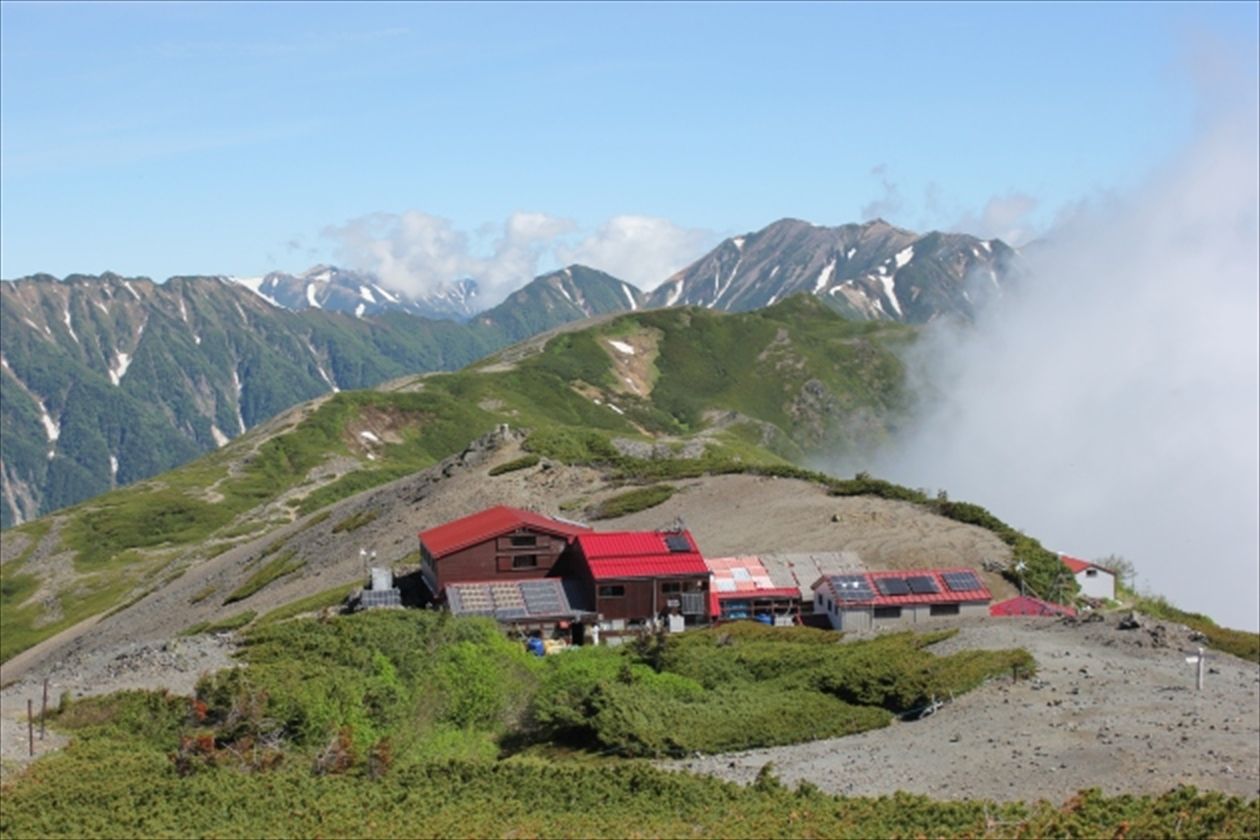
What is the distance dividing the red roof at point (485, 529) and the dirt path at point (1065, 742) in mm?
25847

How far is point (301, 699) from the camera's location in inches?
1505

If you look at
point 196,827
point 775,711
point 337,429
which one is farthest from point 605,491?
point 337,429

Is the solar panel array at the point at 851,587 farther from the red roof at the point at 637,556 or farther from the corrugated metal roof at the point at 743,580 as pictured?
the red roof at the point at 637,556

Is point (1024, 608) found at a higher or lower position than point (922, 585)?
lower

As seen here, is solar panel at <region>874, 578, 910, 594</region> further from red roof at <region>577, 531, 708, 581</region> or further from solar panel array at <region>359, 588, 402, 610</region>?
solar panel array at <region>359, 588, 402, 610</region>

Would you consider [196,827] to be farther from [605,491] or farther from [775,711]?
[605,491]

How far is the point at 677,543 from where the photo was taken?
60.1 m

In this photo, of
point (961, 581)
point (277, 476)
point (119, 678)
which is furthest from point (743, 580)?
point (277, 476)

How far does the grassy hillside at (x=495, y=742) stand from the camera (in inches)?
1080

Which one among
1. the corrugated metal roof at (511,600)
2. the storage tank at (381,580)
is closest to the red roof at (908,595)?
the corrugated metal roof at (511,600)

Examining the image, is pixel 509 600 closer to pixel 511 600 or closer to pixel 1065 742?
pixel 511 600

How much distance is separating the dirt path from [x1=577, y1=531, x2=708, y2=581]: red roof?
18231 millimetres

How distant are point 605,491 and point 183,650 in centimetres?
4303

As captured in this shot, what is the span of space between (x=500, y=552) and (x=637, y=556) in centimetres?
709
